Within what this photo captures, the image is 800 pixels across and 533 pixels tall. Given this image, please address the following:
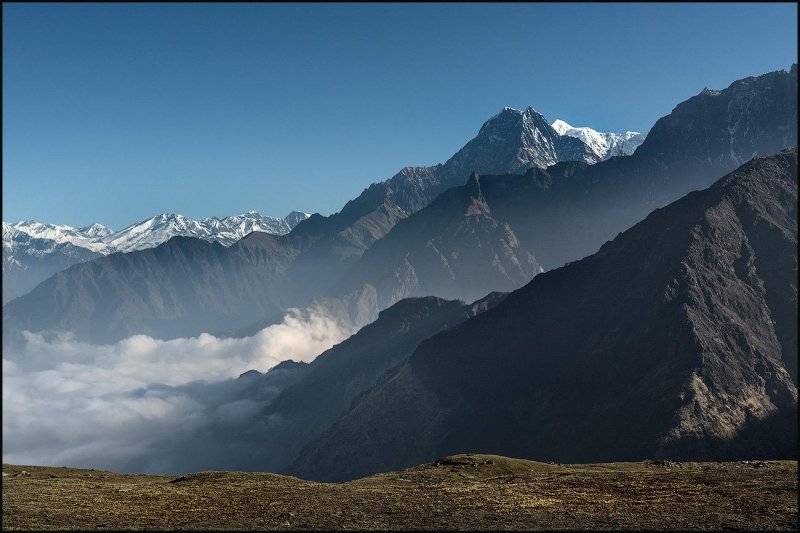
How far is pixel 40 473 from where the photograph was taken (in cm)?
11688

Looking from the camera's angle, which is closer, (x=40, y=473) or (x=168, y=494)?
(x=168, y=494)

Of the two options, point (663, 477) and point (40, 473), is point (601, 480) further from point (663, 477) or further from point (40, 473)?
point (40, 473)

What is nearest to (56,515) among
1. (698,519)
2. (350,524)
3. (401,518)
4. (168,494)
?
(168,494)

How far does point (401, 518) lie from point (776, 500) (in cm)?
4244

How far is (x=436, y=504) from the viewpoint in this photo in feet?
232

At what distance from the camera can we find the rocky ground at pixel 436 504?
5819 cm

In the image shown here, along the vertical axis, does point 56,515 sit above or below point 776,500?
above

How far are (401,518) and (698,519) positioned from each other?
29608 millimetres

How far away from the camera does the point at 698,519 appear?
60.3 m

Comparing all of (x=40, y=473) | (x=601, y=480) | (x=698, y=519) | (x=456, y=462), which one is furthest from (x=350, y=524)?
(x=40, y=473)

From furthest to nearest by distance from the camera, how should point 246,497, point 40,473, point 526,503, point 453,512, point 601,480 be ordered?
point 40,473
point 601,480
point 246,497
point 526,503
point 453,512

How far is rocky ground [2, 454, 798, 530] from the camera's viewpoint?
58.2m

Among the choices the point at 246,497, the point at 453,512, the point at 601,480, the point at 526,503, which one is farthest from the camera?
the point at 601,480

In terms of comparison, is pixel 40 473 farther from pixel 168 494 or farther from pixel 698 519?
pixel 698 519
